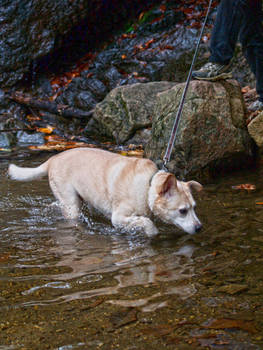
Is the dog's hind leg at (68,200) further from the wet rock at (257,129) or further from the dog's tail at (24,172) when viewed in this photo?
the wet rock at (257,129)

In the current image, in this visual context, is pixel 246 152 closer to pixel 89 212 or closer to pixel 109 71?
pixel 89 212

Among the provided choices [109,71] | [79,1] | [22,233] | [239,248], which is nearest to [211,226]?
[239,248]

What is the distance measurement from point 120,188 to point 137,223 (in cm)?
42

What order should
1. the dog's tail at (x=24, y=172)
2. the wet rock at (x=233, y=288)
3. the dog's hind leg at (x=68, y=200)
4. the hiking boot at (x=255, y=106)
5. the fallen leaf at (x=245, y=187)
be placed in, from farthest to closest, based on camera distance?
1. the hiking boot at (x=255, y=106)
2. the fallen leaf at (x=245, y=187)
3. the dog's tail at (x=24, y=172)
4. the dog's hind leg at (x=68, y=200)
5. the wet rock at (x=233, y=288)

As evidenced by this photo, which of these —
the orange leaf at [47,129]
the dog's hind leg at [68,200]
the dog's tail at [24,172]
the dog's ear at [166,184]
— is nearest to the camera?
the dog's ear at [166,184]

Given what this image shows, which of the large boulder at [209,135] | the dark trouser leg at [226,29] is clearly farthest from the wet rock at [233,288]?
the dark trouser leg at [226,29]

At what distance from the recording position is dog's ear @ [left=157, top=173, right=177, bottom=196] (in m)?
3.80

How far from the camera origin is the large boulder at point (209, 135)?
5.80 metres

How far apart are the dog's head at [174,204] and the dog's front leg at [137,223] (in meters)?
0.14

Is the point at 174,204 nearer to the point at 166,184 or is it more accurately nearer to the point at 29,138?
the point at 166,184

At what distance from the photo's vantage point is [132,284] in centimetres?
291

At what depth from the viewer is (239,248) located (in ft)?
11.6

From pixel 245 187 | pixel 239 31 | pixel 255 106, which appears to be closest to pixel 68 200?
pixel 245 187

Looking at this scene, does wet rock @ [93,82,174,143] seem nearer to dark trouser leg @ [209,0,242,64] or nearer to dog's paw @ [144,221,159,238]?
dark trouser leg @ [209,0,242,64]
